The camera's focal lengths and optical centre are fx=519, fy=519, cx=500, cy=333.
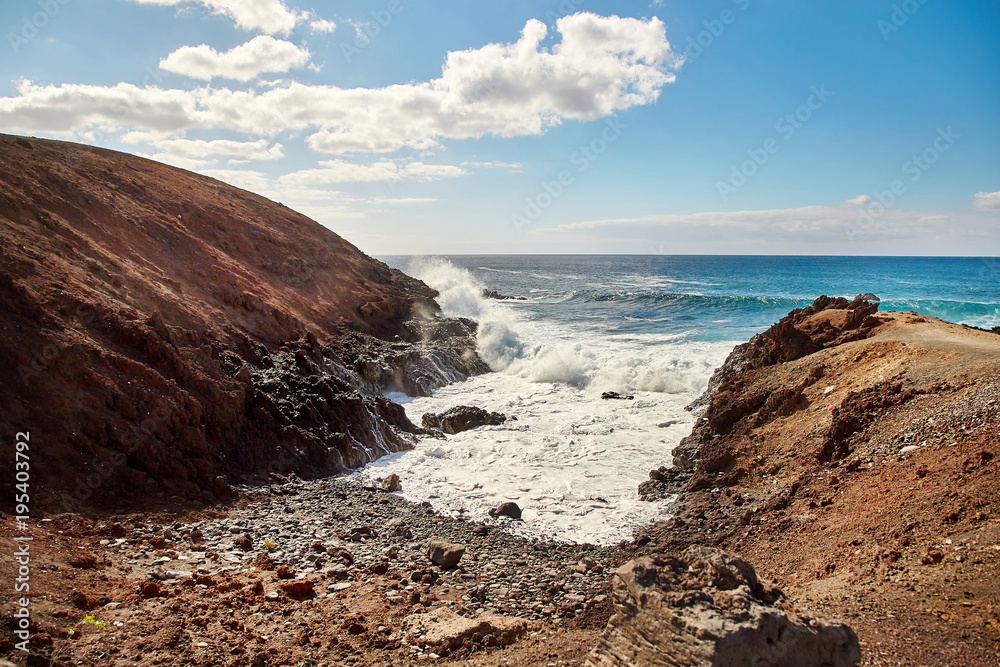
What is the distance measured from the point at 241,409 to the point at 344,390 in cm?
259

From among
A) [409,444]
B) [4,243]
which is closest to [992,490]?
[409,444]

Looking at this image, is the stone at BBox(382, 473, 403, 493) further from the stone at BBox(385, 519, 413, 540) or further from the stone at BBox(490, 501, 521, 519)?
the stone at BBox(490, 501, 521, 519)

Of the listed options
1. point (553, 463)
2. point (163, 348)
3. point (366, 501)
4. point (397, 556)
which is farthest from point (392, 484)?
point (163, 348)

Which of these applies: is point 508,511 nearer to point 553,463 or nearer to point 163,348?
point 553,463

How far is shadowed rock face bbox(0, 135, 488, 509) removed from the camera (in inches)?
316

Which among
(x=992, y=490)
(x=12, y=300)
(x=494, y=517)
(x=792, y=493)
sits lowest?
(x=494, y=517)

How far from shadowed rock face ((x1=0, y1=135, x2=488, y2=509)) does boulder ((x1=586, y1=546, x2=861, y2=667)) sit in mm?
7150

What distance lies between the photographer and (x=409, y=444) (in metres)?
11.9

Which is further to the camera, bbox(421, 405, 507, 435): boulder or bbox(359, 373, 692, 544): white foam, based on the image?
bbox(421, 405, 507, 435): boulder

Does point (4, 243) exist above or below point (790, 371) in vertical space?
above

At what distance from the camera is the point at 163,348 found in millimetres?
9914

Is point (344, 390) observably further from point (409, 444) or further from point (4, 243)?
point (4, 243)

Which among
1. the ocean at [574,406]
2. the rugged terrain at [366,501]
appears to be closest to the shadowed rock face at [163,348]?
the rugged terrain at [366,501]

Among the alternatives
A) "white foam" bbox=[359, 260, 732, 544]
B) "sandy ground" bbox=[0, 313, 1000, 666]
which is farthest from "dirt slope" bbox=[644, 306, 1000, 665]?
"white foam" bbox=[359, 260, 732, 544]
